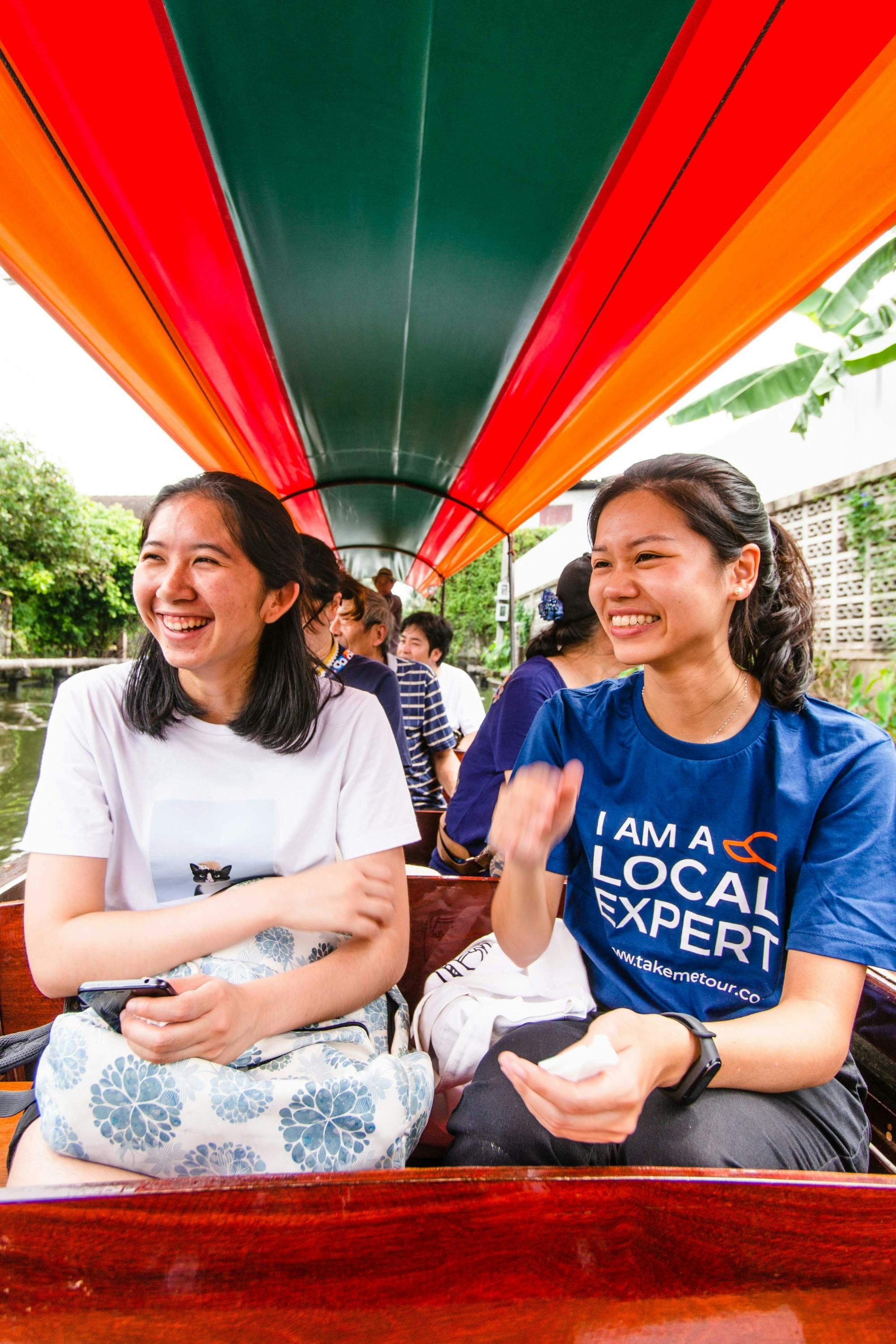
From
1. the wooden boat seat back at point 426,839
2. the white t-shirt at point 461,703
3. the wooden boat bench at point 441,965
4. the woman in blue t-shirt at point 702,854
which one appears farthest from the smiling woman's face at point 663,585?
the white t-shirt at point 461,703

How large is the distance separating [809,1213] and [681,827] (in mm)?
594

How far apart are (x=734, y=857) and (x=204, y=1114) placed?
918 mm

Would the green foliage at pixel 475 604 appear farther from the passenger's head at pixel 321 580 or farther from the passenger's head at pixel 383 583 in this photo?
the passenger's head at pixel 321 580

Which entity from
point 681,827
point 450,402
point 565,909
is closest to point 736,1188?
point 681,827

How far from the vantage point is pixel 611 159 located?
1.56 metres

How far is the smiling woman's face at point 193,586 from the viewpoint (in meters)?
1.43

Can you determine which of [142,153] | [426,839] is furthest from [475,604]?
[142,153]

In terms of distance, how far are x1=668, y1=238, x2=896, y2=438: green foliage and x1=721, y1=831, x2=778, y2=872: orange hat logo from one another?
4449 mm

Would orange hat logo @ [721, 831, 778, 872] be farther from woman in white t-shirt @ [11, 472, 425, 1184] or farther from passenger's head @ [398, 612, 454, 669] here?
passenger's head @ [398, 612, 454, 669]

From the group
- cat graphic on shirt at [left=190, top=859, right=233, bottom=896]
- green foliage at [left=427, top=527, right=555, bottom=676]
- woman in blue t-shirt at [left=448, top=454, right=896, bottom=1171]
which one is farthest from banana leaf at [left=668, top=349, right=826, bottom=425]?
green foliage at [left=427, top=527, right=555, bottom=676]

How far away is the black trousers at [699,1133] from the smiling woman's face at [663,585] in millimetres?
727

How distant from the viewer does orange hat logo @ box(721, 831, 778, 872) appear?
4.14 feet

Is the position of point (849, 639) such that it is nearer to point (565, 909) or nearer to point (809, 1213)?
point (565, 909)

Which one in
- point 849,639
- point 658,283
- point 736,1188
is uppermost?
point 658,283
